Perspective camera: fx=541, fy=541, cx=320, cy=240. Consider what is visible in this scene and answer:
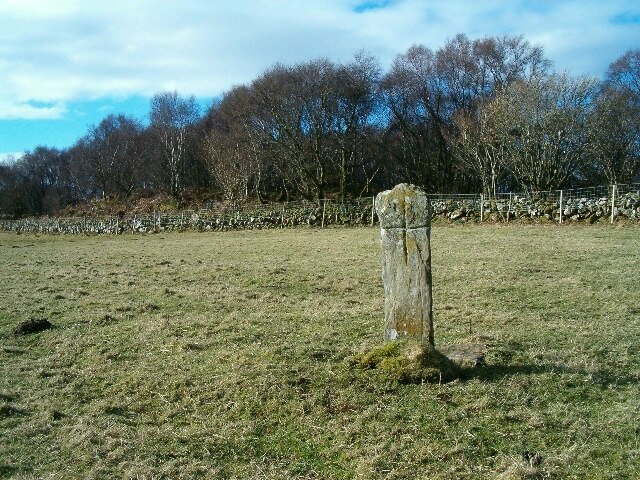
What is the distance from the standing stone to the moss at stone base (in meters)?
0.32

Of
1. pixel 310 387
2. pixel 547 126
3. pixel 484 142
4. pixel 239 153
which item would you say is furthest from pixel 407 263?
pixel 239 153

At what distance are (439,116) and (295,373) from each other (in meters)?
48.7

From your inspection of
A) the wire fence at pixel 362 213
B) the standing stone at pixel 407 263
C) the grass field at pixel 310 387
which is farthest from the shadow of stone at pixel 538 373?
the wire fence at pixel 362 213

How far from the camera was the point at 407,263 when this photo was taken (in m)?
6.95

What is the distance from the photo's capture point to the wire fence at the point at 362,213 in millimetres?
28828

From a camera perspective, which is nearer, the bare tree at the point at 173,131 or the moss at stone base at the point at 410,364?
the moss at stone base at the point at 410,364

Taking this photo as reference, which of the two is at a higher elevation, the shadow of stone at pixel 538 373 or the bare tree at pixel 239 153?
the bare tree at pixel 239 153

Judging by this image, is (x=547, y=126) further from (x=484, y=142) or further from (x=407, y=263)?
(x=407, y=263)

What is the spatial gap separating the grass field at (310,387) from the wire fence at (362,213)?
57.5ft

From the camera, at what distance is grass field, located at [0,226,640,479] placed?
16.2ft

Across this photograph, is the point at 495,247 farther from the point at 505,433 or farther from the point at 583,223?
the point at 505,433

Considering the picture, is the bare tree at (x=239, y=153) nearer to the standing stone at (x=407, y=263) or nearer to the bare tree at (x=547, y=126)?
the bare tree at (x=547, y=126)

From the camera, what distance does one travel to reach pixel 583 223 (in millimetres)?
28547

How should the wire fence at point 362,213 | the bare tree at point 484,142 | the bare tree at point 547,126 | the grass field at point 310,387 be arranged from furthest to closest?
the bare tree at point 484,142
the bare tree at point 547,126
the wire fence at point 362,213
the grass field at point 310,387
